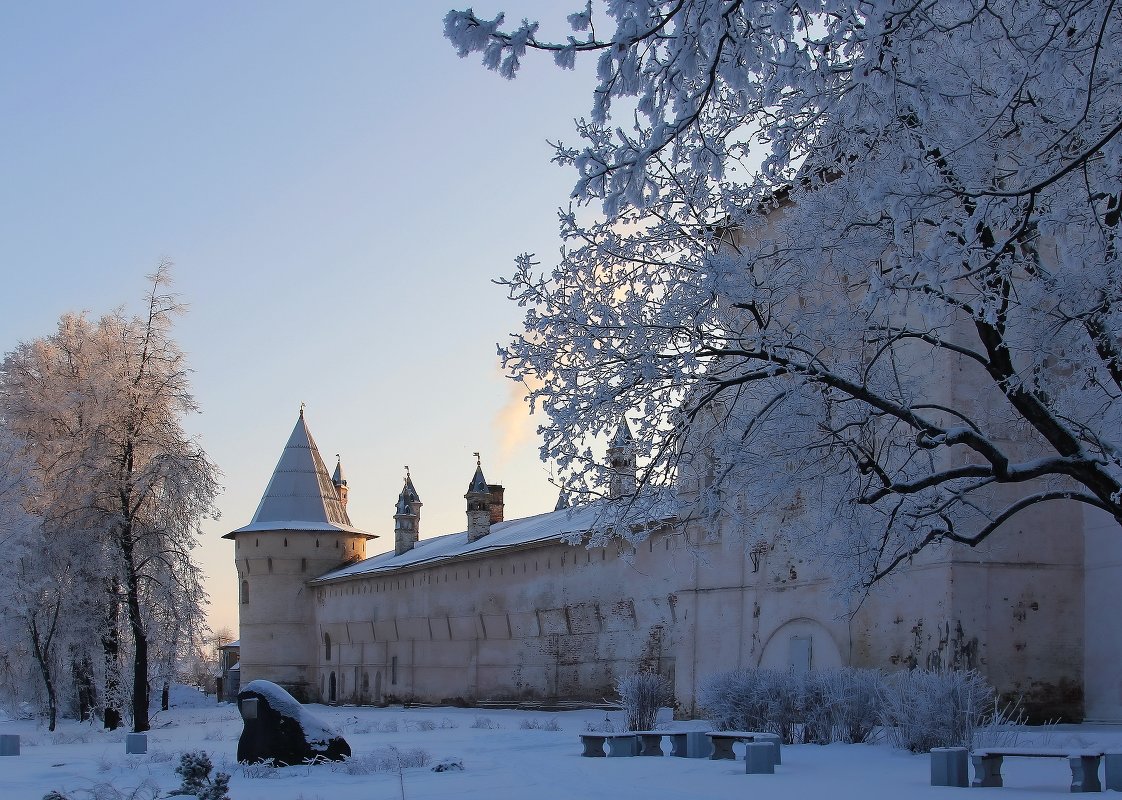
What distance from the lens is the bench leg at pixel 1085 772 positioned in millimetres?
7906

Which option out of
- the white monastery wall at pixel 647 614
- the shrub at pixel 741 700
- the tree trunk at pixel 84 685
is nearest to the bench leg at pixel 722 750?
the white monastery wall at pixel 647 614

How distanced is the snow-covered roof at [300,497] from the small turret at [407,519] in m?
1.56

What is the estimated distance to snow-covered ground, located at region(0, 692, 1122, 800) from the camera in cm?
809

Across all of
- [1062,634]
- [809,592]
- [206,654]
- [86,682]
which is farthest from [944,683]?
[86,682]

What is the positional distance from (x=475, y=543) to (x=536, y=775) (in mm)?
22083

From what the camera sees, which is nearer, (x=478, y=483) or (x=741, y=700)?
(x=741, y=700)

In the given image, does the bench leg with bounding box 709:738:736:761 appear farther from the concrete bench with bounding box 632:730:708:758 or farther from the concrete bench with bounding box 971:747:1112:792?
the concrete bench with bounding box 971:747:1112:792

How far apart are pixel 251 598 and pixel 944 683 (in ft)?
105

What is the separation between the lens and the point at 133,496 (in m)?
20.6

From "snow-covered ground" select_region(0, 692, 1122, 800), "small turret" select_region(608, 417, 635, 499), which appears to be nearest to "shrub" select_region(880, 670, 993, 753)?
"snow-covered ground" select_region(0, 692, 1122, 800)

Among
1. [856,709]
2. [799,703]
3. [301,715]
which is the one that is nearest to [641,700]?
[799,703]

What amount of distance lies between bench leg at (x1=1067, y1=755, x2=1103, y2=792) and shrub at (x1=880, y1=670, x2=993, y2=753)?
6.07ft

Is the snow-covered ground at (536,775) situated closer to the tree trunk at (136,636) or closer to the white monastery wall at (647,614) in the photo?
the white monastery wall at (647,614)

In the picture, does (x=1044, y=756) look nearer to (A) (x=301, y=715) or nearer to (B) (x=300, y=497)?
(A) (x=301, y=715)
